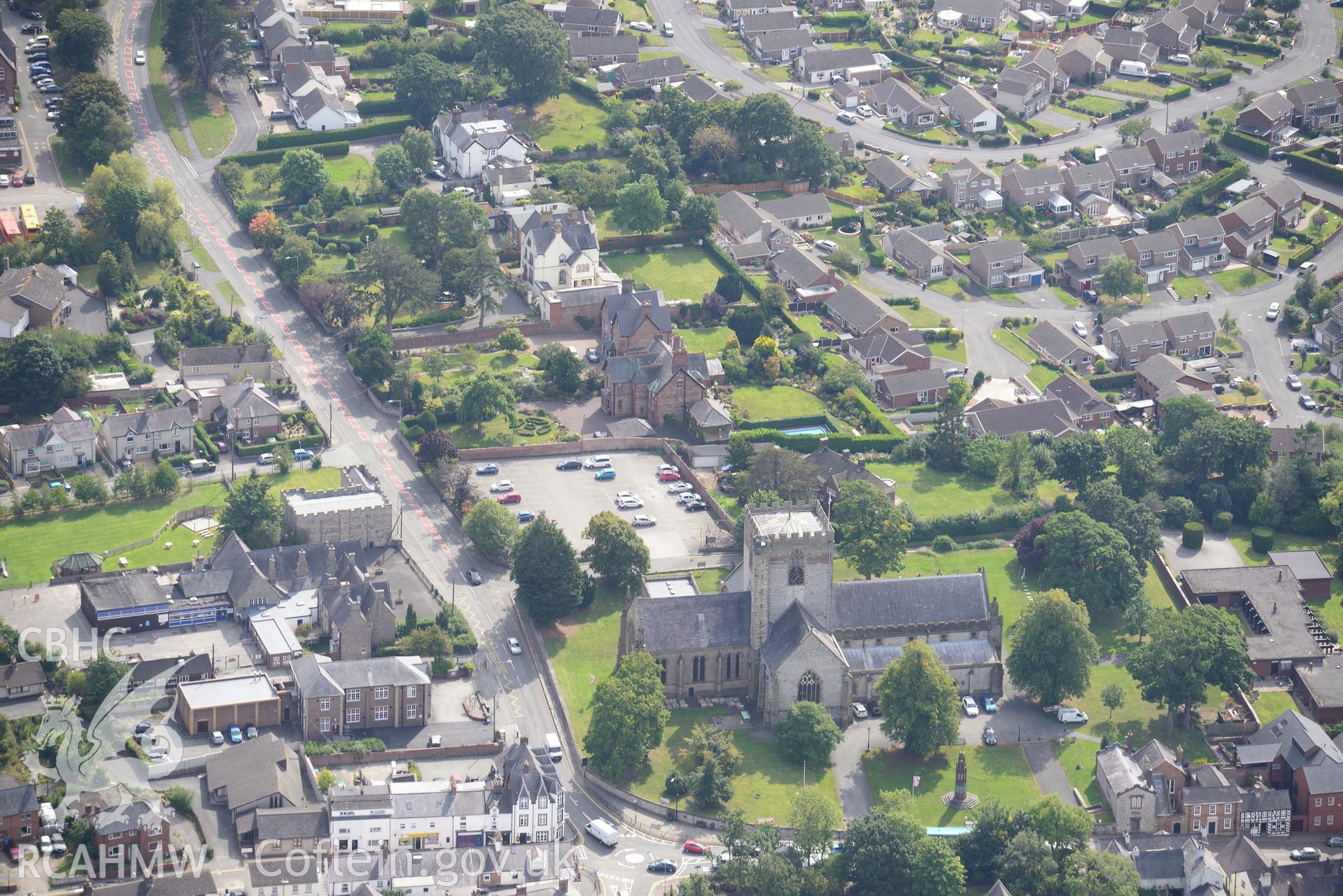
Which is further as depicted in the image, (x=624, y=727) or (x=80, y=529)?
(x=80, y=529)

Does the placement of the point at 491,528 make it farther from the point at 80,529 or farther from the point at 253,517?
the point at 80,529

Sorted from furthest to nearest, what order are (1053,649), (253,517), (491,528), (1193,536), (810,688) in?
(1193,536), (491,528), (253,517), (1053,649), (810,688)

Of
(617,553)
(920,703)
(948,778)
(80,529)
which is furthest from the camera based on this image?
(80,529)

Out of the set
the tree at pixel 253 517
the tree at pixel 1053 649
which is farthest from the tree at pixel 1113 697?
the tree at pixel 253 517

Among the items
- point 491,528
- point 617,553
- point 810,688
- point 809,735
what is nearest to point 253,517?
point 491,528

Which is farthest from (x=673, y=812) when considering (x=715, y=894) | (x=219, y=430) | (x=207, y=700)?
(x=219, y=430)

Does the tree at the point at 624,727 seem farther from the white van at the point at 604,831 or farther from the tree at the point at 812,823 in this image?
the tree at the point at 812,823

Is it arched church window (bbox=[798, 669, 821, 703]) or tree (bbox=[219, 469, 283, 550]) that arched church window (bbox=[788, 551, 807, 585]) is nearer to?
arched church window (bbox=[798, 669, 821, 703])
